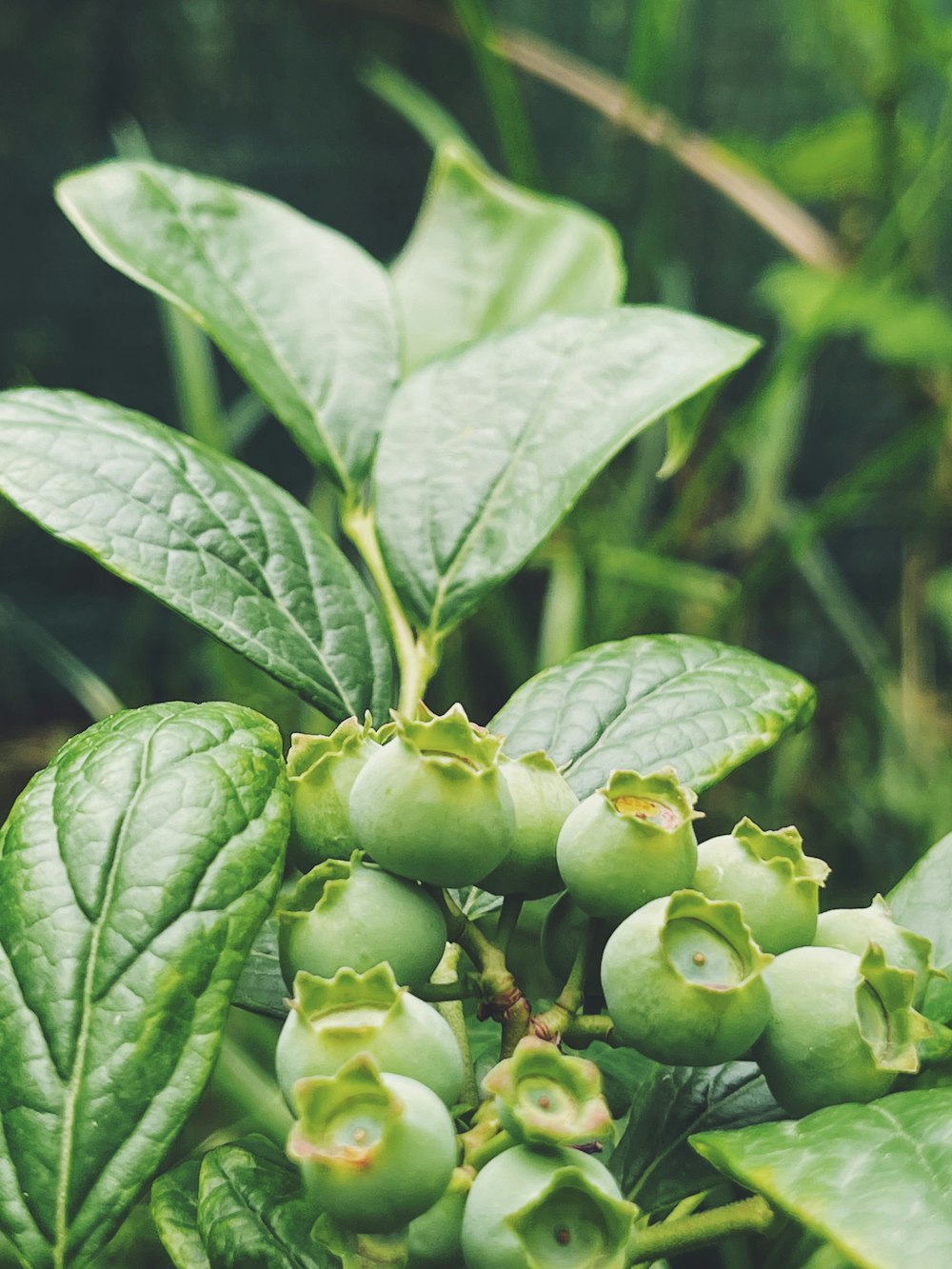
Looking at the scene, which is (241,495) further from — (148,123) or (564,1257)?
(148,123)

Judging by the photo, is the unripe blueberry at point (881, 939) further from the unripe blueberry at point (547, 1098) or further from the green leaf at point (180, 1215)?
the green leaf at point (180, 1215)

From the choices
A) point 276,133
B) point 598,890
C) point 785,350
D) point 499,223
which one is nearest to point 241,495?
point 598,890

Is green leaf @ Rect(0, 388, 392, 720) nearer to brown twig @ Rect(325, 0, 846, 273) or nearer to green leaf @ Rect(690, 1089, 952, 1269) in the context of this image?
green leaf @ Rect(690, 1089, 952, 1269)

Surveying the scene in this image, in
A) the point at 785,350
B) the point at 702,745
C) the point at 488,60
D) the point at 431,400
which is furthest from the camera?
the point at 785,350

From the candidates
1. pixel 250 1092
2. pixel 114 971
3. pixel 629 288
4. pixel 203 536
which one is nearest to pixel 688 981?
pixel 114 971

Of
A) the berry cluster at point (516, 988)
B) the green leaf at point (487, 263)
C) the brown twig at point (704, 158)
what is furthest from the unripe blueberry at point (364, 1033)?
the brown twig at point (704, 158)

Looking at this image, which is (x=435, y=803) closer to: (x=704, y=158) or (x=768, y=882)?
(x=768, y=882)
